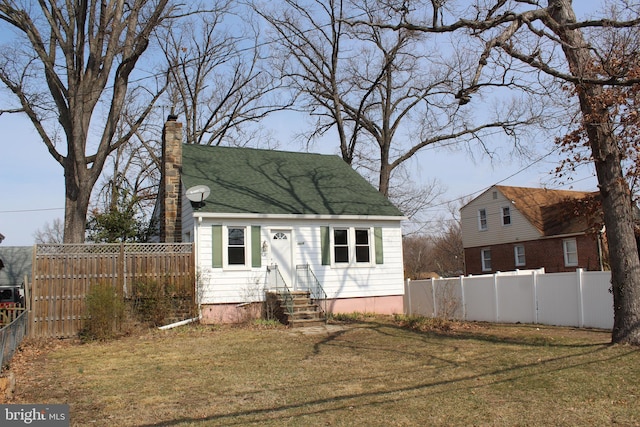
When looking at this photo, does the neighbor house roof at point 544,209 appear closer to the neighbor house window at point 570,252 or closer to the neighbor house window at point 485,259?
the neighbor house window at point 570,252

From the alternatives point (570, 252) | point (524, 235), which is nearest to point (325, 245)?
point (570, 252)

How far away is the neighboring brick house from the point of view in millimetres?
28281

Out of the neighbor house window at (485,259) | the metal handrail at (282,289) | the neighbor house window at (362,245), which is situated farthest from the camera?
the neighbor house window at (485,259)

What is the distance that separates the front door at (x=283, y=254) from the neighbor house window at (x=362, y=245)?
2314mm

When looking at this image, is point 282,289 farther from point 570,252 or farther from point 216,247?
point 570,252

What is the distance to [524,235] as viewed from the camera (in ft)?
103

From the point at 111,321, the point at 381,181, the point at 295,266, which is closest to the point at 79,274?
the point at 111,321

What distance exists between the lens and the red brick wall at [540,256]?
2759 centimetres

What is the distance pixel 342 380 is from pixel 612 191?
5881 millimetres

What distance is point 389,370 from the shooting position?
845cm

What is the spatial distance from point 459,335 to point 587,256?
18.7m

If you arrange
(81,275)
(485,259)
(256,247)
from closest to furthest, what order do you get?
(81,275) < (256,247) < (485,259)

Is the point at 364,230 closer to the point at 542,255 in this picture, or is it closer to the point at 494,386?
the point at 494,386

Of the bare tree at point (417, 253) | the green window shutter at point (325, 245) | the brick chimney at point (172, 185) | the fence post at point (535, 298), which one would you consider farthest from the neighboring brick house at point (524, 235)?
the bare tree at point (417, 253)
